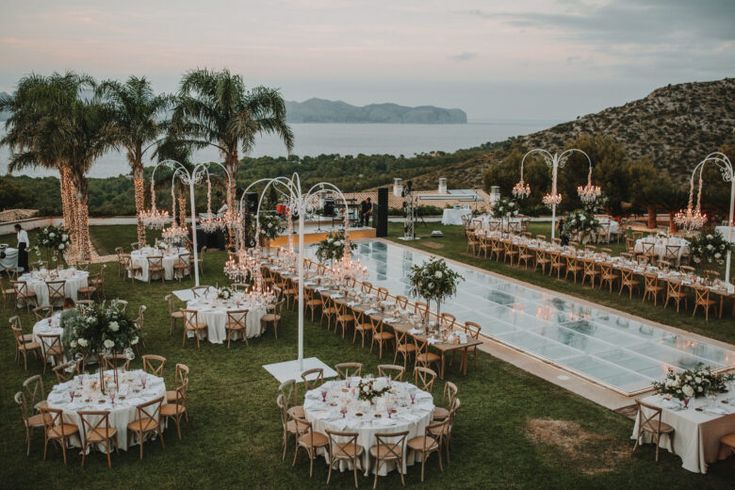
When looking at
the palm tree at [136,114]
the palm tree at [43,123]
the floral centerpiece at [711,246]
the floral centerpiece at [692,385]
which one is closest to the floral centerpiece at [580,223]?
the floral centerpiece at [711,246]

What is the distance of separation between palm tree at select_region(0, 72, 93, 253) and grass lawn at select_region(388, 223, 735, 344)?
48.1ft

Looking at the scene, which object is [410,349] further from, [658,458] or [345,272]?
[658,458]

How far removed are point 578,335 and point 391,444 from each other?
28.3 feet

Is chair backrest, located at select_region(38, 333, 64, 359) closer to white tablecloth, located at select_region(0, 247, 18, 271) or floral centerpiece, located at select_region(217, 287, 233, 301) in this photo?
floral centerpiece, located at select_region(217, 287, 233, 301)

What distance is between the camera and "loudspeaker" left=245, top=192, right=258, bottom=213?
27250 millimetres

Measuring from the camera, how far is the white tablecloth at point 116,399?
33.8ft

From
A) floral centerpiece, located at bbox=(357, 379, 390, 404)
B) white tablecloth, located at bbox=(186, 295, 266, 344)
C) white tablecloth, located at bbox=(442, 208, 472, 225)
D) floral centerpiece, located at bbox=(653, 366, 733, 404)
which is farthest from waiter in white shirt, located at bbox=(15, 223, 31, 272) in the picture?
white tablecloth, located at bbox=(442, 208, 472, 225)

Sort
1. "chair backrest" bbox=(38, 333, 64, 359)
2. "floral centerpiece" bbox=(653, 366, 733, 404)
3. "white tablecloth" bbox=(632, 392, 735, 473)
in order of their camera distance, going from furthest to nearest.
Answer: "chair backrest" bbox=(38, 333, 64, 359), "floral centerpiece" bbox=(653, 366, 733, 404), "white tablecloth" bbox=(632, 392, 735, 473)

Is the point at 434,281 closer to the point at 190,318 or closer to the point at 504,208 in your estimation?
the point at 190,318

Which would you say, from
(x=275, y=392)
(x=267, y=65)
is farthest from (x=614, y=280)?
(x=267, y=65)

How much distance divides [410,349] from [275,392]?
10.2ft

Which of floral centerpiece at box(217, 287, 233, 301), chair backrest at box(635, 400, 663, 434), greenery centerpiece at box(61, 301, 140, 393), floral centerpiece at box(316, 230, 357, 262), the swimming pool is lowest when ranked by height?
the swimming pool

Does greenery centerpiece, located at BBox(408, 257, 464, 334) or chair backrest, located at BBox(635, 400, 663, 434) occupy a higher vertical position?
greenery centerpiece, located at BBox(408, 257, 464, 334)

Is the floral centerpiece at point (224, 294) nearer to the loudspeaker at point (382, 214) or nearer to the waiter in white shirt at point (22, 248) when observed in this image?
the waiter in white shirt at point (22, 248)
